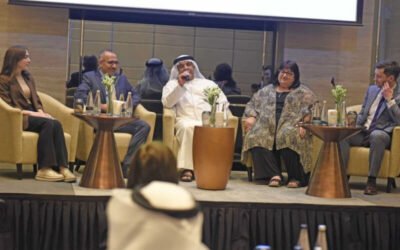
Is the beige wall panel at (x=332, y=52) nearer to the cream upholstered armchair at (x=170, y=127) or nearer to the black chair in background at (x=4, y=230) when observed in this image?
the cream upholstered armchair at (x=170, y=127)

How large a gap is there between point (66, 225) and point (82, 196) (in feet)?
0.64

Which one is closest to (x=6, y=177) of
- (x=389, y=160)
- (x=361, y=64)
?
(x=389, y=160)

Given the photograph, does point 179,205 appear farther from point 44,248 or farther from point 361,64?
point 361,64

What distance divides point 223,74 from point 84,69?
120 cm

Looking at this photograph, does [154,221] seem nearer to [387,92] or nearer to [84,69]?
[387,92]

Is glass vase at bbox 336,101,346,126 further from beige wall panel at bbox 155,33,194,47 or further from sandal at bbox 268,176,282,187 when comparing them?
beige wall panel at bbox 155,33,194,47

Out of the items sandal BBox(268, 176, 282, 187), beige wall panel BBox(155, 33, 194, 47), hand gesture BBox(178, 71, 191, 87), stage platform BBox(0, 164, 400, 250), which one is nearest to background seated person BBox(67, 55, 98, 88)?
beige wall panel BBox(155, 33, 194, 47)

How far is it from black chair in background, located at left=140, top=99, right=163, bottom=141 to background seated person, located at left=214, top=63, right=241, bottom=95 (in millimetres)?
610

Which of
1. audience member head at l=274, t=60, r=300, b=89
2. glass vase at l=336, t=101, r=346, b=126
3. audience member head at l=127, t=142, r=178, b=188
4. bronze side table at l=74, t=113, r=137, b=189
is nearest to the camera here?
audience member head at l=127, t=142, r=178, b=188

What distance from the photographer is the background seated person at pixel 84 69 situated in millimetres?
5926

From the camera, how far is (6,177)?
496 centimetres

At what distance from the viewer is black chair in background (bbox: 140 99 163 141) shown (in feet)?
19.3

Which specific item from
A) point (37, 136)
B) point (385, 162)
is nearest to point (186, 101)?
point (37, 136)

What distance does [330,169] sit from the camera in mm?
4801
